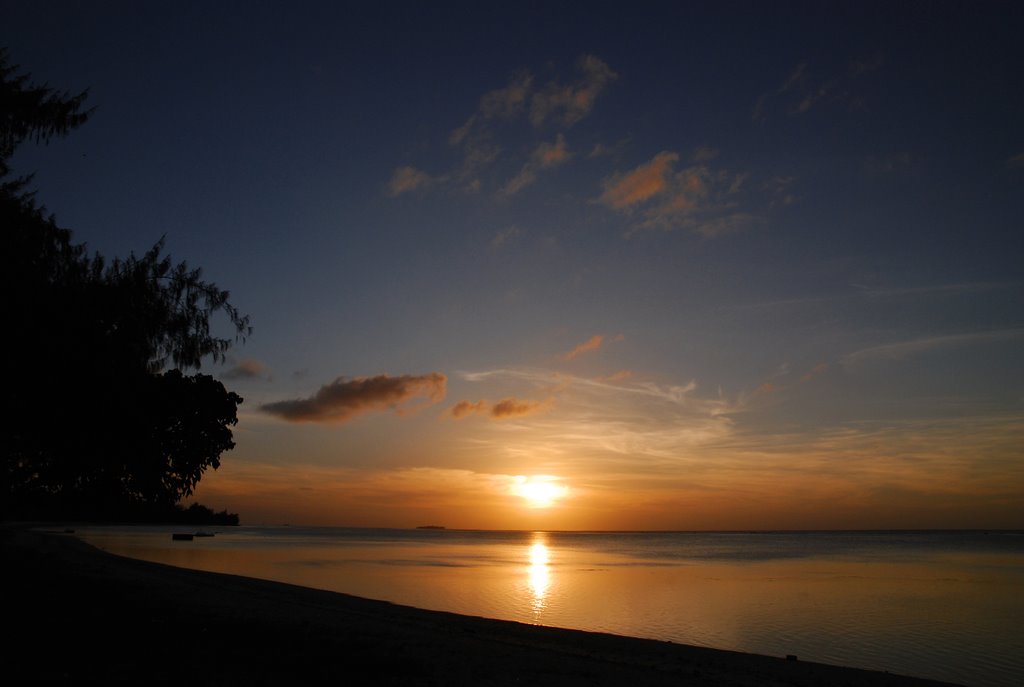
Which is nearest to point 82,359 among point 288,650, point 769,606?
point 288,650

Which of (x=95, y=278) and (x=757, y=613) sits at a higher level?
(x=95, y=278)

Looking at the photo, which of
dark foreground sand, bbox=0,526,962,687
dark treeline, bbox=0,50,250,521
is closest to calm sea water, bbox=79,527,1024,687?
dark foreground sand, bbox=0,526,962,687

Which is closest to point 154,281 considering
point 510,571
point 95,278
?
point 95,278

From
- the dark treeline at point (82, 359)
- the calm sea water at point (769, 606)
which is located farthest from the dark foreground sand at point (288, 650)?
the calm sea water at point (769, 606)

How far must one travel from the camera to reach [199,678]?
9.66m

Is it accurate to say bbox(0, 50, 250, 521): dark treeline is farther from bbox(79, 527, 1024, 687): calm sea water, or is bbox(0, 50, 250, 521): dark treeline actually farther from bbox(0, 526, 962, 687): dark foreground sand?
bbox(79, 527, 1024, 687): calm sea water

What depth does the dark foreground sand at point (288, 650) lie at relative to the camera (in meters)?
10.1

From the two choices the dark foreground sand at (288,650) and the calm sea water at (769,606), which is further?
the calm sea water at (769,606)

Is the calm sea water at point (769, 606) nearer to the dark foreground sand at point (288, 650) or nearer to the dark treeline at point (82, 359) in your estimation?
the dark foreground sand at point (288, 650)

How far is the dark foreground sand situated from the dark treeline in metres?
2.69

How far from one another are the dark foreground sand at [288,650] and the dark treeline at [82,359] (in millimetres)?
2694

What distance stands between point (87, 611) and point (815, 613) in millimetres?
A: 30747

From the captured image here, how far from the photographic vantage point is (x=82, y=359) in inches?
526

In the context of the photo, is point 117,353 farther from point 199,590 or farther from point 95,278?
point 199,590
